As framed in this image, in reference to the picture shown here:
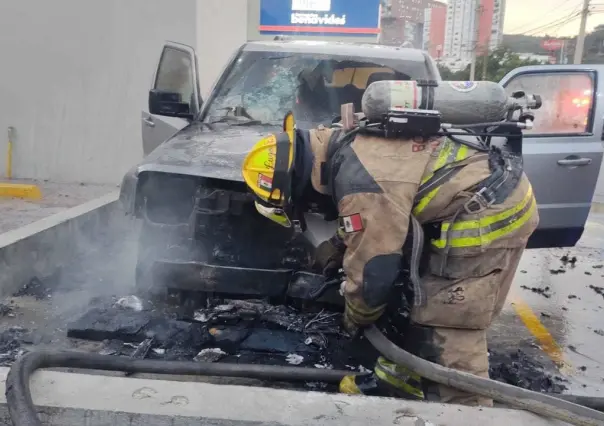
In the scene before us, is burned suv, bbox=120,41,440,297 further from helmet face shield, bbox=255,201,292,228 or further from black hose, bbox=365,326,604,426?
black hose, bbox=365,326,604,426

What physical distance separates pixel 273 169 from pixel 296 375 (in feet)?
3.10

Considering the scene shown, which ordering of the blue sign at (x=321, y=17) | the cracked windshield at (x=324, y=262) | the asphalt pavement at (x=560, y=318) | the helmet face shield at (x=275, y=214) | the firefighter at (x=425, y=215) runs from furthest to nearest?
the blue sign at (x=321, y=17), the asphalt pavement at (x=560, y=318), the helmet face shield at (x=275, y=214), the firefighter at (x=425, y=215), the cracked windshield at (x=324, y=262)

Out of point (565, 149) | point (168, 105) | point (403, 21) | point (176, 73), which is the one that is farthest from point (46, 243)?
point (403, 21)

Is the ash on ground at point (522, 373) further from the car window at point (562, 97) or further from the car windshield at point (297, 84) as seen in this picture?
the car windshield at point (297, 84)

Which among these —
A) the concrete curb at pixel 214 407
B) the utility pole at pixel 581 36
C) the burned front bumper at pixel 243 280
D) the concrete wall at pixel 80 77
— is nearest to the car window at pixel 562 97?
the burned front bumper at pixel 243 280

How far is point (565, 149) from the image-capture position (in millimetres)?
4410

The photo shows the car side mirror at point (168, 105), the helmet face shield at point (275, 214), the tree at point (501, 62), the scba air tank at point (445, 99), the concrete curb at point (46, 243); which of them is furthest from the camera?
the tree at point (501, 62)

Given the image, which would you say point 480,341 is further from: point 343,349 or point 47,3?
point 47,3

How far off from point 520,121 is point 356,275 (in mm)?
1168

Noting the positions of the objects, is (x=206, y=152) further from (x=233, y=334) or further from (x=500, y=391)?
(x=500, y=391)

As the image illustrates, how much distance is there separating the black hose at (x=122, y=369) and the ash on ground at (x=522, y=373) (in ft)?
3.61

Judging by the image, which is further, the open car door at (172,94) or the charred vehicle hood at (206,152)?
the open car door at (172,94)

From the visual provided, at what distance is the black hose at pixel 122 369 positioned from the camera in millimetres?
2139

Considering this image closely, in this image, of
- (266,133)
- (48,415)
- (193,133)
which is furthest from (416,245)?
(193,133)
